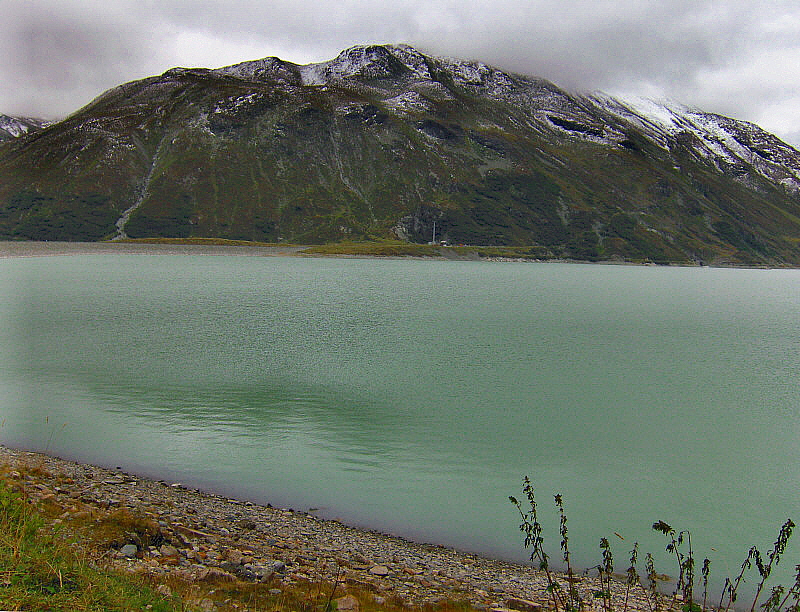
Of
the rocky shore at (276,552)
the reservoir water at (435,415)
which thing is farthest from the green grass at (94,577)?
the reservoir water at (435,415)

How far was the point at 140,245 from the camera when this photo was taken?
19112 centimetres

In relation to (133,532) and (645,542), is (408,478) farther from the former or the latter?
(133,532)

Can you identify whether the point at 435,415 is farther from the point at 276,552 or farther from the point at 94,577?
the point at 94,577

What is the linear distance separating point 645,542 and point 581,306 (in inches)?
2320

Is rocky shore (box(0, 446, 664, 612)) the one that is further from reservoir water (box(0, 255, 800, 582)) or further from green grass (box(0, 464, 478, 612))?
reservoir water (box(0, 255, 800, 582))

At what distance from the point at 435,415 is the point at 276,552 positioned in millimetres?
14067

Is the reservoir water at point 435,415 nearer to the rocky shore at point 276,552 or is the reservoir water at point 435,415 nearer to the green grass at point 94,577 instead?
the rocky shore at point 276,552

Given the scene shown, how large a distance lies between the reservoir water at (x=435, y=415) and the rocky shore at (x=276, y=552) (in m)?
1.26

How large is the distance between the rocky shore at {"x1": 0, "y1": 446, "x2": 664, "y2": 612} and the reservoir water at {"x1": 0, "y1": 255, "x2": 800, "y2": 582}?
1.26 m

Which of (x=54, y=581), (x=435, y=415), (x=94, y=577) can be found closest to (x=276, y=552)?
(x=94, y=577)

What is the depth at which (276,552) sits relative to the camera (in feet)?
39.6

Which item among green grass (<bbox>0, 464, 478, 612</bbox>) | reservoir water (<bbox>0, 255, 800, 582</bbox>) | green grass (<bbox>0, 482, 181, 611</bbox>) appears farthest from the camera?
reservoir water (<bbox>0, 255, 800, 582</bbox>)

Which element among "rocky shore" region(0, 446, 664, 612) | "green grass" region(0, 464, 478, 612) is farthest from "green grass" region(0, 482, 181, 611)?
"rocky shore" region(0, 446, 664, 612)

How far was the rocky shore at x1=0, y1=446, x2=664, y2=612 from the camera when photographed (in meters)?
10.7
